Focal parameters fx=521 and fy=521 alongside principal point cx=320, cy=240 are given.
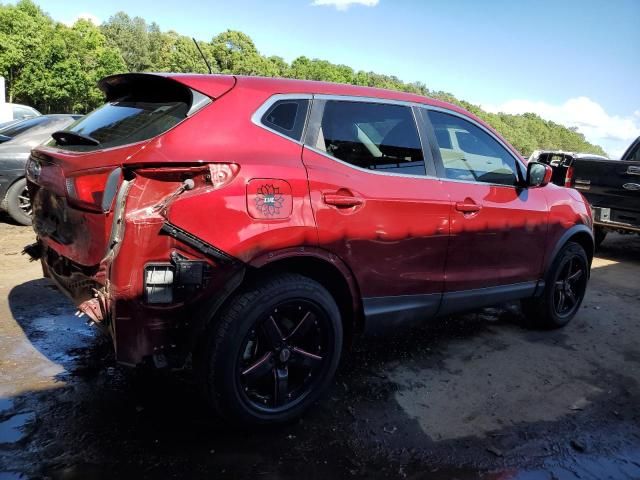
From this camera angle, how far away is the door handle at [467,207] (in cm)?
352

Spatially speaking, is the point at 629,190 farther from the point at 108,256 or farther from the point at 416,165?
the point at 108,256

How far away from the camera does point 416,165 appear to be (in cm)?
341

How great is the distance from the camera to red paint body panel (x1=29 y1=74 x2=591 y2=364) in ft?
8.04

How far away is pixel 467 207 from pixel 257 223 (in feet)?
5.40

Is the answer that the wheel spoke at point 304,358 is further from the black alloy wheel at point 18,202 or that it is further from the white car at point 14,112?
the white car at point 14,112

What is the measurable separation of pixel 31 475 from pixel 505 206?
3.36 meters

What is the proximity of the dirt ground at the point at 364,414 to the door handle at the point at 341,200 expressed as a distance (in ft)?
4.06

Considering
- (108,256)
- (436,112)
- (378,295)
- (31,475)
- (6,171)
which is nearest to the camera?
(31,475)

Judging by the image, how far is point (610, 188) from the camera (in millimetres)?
7520

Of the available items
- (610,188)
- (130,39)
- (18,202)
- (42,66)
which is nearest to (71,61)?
(42,66)

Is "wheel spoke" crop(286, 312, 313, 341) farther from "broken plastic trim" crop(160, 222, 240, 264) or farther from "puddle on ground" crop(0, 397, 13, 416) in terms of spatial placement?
"puddle on ground" crop(0, 397, 13, 416)

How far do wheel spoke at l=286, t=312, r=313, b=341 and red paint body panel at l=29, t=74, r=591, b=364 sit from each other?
311mm

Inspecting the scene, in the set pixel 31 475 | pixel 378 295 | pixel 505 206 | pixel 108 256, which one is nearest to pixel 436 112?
pixel 505 206

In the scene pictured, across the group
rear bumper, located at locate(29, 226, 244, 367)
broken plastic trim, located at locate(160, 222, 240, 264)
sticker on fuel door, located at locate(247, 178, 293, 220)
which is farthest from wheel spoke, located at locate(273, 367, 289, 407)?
sticker on fuel door, located at locate(247, 178, 293, 220)
